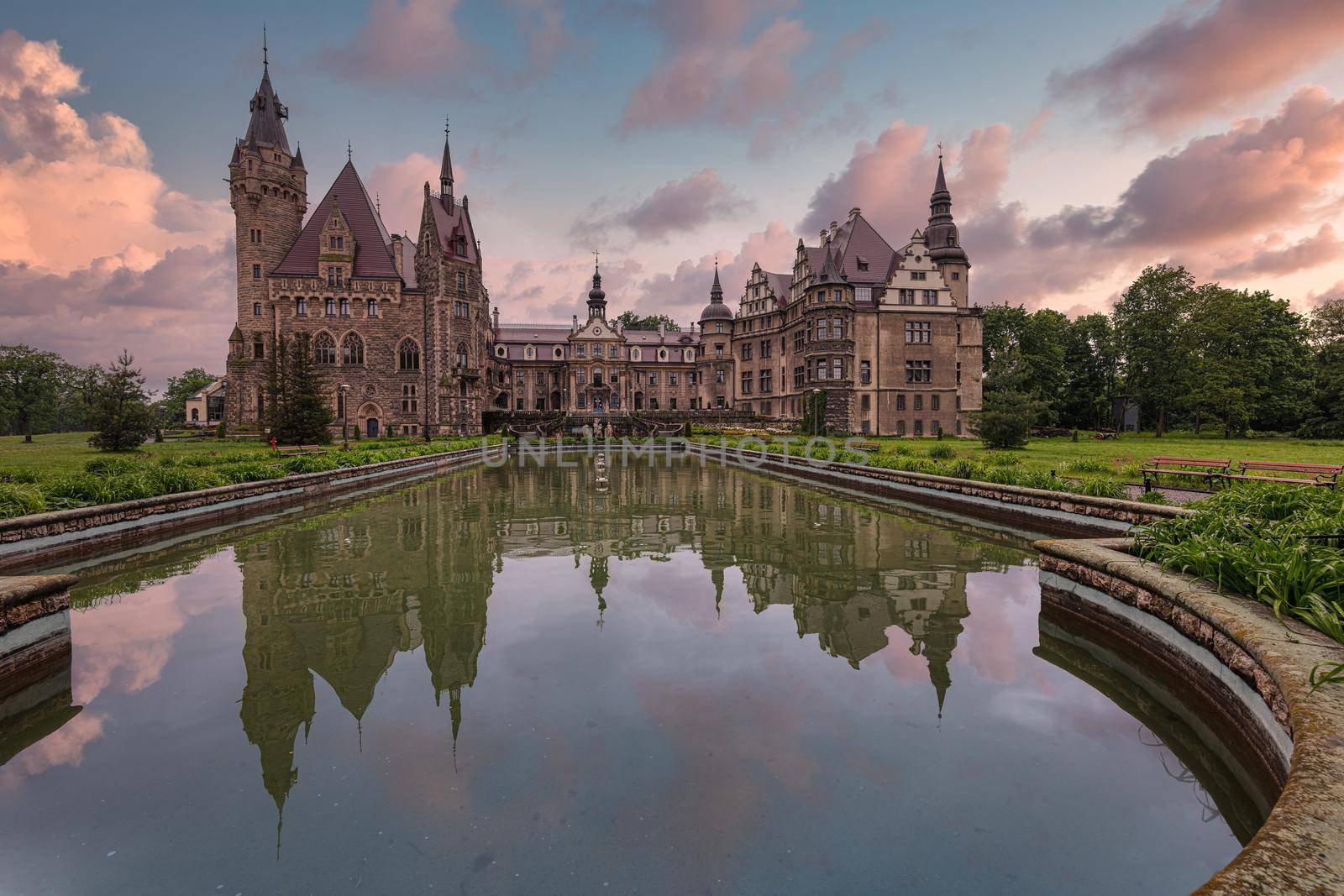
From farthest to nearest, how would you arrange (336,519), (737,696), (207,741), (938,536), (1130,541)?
(336,519) → (938,536) → (1130,541) → (737,696) → (207,741)

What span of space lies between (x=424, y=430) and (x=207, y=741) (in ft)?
164

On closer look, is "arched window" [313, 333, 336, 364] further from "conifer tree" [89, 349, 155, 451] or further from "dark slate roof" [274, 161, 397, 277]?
"conifer tree" [89, 349, 155, 451]

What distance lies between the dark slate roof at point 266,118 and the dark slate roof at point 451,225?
12.4 metres

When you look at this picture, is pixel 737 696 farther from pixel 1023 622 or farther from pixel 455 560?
pixel 455 560

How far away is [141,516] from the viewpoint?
1177 cm

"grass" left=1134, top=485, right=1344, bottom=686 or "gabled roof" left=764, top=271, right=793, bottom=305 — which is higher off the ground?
"gabled roof" left=764, top=271, right=793, bottom=305

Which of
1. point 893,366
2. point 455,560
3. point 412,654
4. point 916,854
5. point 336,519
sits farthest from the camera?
point 893,366

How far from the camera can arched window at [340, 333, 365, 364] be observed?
50.3 metres

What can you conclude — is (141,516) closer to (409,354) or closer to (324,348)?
(409,354)

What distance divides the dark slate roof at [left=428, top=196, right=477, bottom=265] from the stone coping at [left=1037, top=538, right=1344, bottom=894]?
55.5 m

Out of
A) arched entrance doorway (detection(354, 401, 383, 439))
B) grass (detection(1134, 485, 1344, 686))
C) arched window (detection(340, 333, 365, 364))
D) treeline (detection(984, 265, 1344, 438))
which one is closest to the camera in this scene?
grass (detection(1134, 485, 1344, 686))

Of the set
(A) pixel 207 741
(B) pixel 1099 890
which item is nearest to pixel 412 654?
(A) pixel 207 741

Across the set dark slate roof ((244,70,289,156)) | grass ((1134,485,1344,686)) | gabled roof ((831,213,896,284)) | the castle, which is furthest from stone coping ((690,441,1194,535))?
dark slate roof ((244,70,289,156))

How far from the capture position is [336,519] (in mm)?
13727
